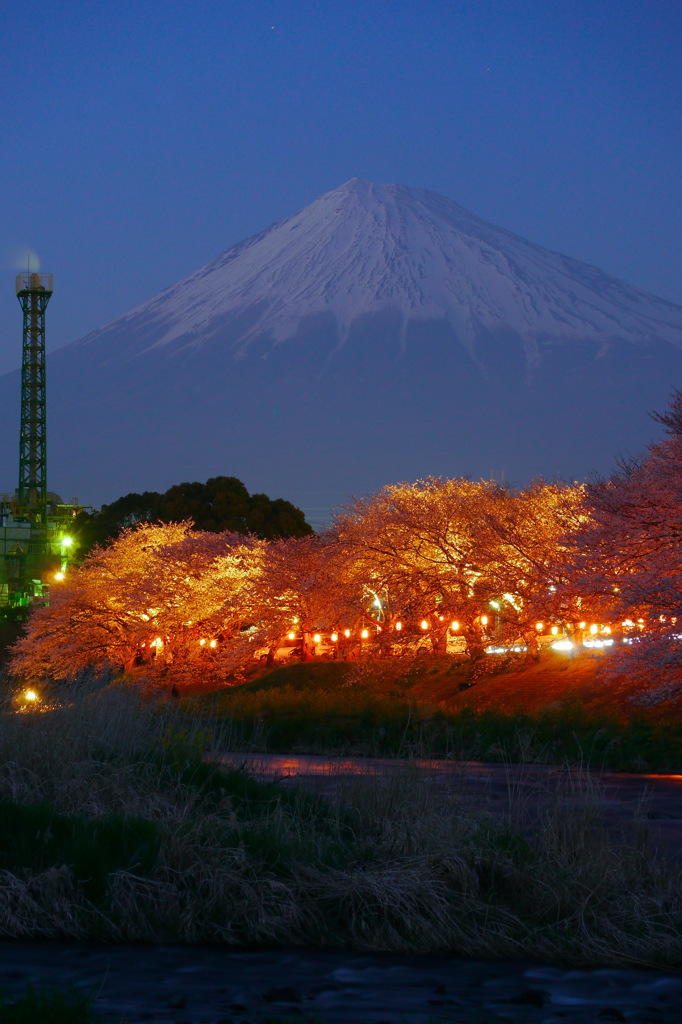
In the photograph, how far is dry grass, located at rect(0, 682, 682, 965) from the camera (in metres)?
7.93

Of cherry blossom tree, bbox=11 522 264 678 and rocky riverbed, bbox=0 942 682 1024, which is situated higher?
cherry blossom tree, bbox=11 522 264 678

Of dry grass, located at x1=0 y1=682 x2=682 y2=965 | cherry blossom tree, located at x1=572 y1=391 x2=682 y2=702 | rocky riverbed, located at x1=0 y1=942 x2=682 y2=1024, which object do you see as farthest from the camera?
cherry blossom tree, located at x1=572 y1=391 x2=682 y2=702

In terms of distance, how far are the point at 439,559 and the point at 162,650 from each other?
1486 cm

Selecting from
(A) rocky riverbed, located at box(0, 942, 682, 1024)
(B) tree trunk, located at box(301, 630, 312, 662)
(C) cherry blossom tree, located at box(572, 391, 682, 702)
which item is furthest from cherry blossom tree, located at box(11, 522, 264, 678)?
(A) rocky riverbed, located at box(0, 942, 682, 1024)

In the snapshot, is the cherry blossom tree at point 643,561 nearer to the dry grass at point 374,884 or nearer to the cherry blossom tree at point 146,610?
the dry grass at point 374,884

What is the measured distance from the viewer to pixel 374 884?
26.8 ft

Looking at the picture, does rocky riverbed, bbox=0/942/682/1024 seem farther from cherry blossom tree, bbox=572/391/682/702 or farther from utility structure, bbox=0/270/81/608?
utility structure, bbox=0/270/81/608

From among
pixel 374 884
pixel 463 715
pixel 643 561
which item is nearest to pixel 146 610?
pixel 463 715

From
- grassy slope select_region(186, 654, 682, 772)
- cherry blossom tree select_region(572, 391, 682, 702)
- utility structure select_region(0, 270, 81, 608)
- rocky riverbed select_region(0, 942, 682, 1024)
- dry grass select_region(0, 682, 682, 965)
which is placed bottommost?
rocky riverbed select_region(0, 942, 682, 1024)

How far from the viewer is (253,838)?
353 inches

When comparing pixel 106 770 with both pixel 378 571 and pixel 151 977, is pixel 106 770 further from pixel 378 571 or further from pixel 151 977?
pixel 378 571

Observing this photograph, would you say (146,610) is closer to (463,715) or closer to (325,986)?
(463,715)

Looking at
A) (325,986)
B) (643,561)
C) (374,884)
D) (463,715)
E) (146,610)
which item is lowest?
(325,986)

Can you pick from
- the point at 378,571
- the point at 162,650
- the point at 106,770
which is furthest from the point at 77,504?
the point at 106,770
